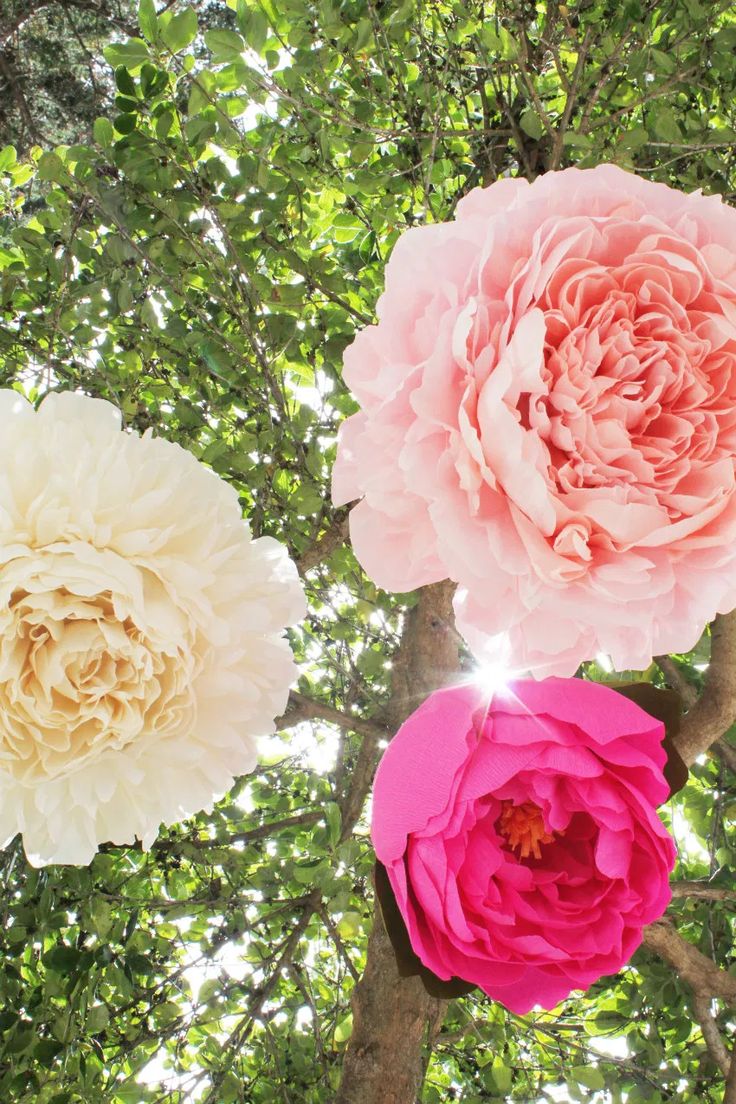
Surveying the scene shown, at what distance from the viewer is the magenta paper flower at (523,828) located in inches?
22.1

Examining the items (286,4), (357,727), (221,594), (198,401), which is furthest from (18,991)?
(286,4)

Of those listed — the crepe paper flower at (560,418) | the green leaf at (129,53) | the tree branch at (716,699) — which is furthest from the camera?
the green leaf at (129,53)

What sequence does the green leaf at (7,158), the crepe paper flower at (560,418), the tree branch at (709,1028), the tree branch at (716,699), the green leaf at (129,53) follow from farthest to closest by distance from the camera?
the green leaf at (7,158), the tree branch at (709,1028), the green leaf at (129,53), the tree branch at (716,699), the crepe paper flower at (560,418)

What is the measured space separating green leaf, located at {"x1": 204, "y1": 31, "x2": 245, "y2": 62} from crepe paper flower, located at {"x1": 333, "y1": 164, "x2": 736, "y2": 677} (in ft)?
2.63

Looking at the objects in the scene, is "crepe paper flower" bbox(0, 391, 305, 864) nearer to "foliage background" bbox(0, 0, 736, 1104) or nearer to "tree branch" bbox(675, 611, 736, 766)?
"foliage background" bbox(0, 0, 736, 1104)

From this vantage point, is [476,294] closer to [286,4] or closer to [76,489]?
[76,489]

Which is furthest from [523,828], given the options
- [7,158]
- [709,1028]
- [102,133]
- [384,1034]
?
[7,158]

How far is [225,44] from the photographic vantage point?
1183 mm

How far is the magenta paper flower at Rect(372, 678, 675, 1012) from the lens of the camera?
561 mm

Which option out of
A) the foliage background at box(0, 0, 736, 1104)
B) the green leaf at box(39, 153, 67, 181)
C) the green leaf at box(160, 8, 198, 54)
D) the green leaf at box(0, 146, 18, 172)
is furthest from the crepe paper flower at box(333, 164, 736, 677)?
the green leaf at box(0, 146, 18, 172)

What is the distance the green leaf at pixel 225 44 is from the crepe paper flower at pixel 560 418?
800mm

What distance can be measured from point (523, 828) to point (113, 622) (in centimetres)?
31

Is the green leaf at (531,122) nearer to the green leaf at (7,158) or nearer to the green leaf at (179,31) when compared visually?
the green leaf at (179,31)

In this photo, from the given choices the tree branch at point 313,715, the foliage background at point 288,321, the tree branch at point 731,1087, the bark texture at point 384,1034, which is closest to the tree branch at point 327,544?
the foliage background at point 288,321
